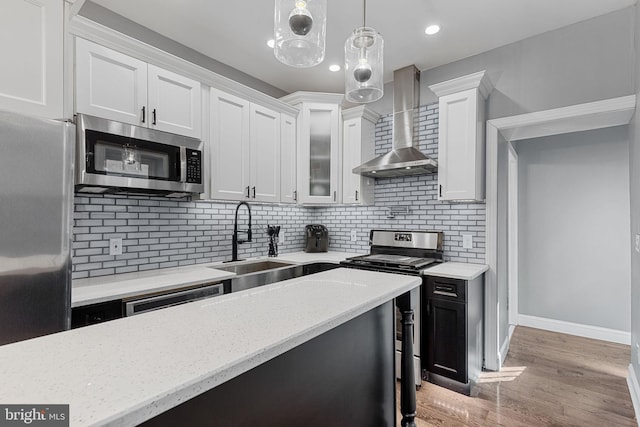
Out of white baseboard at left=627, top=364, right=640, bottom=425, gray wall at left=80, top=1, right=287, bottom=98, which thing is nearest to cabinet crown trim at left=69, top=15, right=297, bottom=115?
gray wall at left=80, top=1, right=287, bottom=98

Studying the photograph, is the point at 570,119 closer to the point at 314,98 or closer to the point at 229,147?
the point at 314,98

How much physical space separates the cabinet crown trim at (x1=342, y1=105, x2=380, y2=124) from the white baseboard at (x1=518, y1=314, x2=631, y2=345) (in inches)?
120

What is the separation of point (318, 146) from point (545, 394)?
2.94 metres

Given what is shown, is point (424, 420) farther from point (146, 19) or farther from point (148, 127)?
point (146, 19)

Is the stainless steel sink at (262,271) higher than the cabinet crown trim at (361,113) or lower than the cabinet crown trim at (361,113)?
lower

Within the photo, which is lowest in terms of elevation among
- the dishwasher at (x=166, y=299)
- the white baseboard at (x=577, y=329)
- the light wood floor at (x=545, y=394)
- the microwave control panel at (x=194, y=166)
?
the light wood floor at (x=545, y=394)

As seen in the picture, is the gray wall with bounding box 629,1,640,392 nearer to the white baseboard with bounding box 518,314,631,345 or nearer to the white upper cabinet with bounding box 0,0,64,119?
the white baseboard with bounding box 518,314,631,345

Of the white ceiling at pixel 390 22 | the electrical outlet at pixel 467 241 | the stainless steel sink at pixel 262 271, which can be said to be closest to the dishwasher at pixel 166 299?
the stainless steel sink at pixel 262 271

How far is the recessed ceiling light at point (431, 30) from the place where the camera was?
2584 mm

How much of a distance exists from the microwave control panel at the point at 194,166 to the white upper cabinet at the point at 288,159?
38.3 inches

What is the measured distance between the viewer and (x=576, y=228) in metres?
3.65

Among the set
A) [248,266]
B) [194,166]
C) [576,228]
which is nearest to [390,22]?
[194,166]

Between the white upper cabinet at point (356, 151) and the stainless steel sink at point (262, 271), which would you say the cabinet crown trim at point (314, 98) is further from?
the stainless steel sink at point (262, 271)

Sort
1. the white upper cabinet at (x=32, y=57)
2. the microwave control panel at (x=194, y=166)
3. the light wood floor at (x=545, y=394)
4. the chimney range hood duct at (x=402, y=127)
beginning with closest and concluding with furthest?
the white upper cabinet at (x=32, y=57) → the light wood floor at (x=545, y=394) → the microwave control panel at (x=194, y=166) → the chimney range hood duct at (x=402, y=127)
